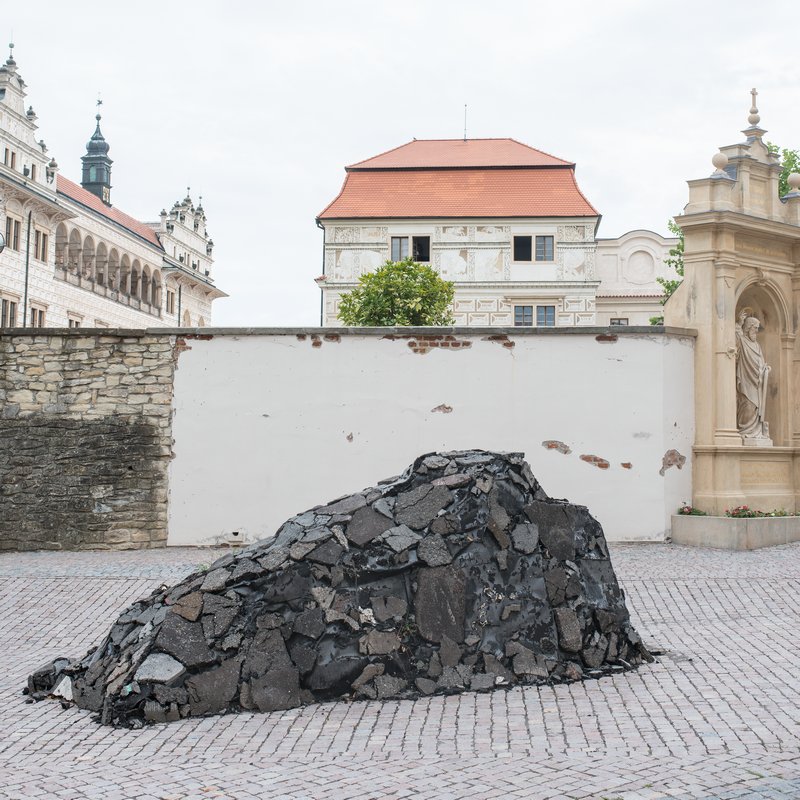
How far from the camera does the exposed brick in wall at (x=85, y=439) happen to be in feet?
46.6

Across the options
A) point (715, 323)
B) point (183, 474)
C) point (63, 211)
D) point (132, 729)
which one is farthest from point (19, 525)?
point (63, 211)

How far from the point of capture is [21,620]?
9.61 metres

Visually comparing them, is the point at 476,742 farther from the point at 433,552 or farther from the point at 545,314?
the point at 545,314

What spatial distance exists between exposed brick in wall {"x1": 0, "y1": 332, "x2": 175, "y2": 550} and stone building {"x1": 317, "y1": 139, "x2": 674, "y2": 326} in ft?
116

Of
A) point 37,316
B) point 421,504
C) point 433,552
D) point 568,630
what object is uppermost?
point 37,316

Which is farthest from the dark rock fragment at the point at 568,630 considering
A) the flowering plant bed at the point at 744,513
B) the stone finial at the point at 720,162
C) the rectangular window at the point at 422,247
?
the rectangular window at the point at 422,247

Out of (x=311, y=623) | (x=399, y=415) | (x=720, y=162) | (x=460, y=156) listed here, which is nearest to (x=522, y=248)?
(x=460, y=156)

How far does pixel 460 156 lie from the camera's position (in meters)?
54.6

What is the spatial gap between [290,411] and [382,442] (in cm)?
132

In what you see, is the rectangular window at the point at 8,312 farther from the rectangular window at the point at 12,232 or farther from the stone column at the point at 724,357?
the stone column at the point at 724,357

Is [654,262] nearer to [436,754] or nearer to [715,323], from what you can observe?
[715,323]

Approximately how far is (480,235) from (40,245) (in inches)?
873

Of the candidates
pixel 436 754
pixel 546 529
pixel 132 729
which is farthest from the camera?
pixel 546 529

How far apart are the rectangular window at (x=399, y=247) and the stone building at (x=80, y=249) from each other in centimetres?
→ 1755
